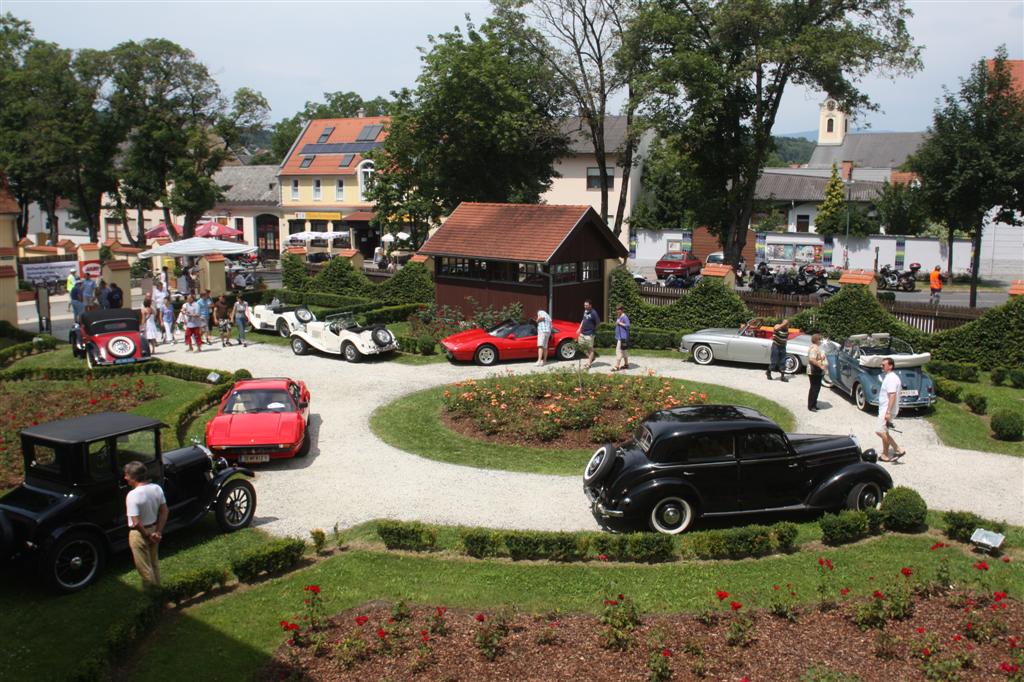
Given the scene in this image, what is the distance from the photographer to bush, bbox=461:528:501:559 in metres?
11.3


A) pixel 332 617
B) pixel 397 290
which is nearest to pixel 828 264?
pixel 397 290

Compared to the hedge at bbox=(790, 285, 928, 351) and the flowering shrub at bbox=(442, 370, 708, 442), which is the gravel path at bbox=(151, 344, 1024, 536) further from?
the hedge at bbox=(790, 285, 928, 351)

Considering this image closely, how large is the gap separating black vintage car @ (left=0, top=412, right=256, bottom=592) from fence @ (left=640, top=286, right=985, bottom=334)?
19854mm

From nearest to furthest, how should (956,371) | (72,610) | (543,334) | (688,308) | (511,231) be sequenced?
1. (72,610)
2. (956,371)
3. (543,334)
4. (688,308)
5. (511,231)

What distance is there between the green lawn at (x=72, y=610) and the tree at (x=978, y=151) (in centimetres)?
3175

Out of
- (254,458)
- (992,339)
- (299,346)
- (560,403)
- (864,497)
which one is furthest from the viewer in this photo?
(299,346)

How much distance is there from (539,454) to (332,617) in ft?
24.3

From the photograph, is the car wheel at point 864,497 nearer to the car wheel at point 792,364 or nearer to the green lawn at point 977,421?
the green lawn at point 977,421

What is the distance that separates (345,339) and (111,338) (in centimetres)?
631

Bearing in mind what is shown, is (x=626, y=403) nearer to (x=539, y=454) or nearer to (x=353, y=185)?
(x=539, y=454)

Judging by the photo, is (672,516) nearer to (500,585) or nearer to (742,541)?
(742,541)

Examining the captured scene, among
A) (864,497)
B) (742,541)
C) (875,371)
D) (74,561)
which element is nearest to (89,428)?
(74,561)

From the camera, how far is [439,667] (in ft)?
28.0

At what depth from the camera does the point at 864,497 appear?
12570mm
